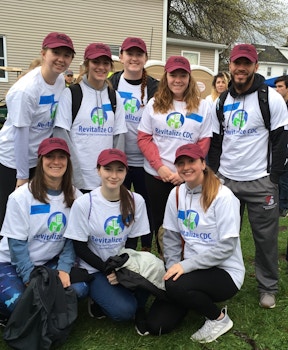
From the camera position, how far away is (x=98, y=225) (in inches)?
124

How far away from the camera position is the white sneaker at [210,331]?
2.99 metres

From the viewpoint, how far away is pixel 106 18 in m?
17.0

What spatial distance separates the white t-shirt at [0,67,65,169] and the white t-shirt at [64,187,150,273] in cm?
69

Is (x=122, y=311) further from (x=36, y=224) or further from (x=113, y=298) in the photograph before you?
(x=36, y=224)

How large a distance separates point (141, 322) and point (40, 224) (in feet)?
3.59

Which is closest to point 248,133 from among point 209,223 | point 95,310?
point 209,223

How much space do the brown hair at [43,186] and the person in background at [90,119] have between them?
8.7 inches

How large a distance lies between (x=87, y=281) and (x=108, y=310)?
272 millimetres

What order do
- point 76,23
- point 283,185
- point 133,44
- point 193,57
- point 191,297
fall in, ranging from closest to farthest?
point 191,297
point 133,44
point 283,185
point 76,23
point 193,57

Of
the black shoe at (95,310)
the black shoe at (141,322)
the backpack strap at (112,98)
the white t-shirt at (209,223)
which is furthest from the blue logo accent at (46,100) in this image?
the black shoe at (141,322)

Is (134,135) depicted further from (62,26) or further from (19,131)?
(62,26)

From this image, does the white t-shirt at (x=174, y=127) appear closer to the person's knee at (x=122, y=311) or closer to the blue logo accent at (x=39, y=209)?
the blue logo accent at (x=39, y=209)

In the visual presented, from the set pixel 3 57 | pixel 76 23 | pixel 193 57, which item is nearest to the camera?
pixel 3 57

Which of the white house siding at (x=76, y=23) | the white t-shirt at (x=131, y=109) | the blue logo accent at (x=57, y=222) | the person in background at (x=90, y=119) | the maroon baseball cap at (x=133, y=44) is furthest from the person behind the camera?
the white house siding at (x=76, y=23)
